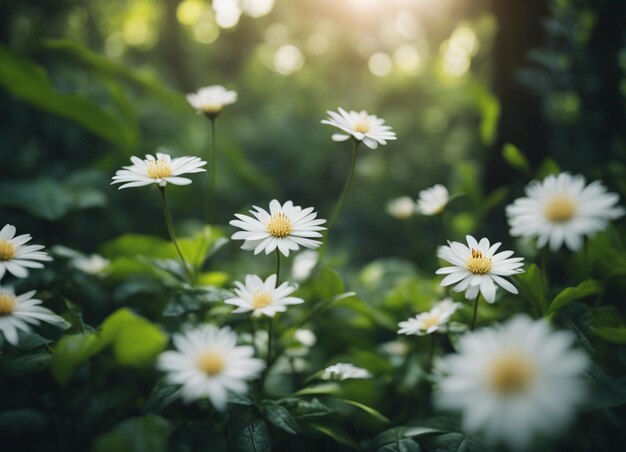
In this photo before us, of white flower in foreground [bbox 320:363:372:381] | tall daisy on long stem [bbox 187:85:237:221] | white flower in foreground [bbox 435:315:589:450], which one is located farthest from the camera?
tall daisy on long stem [bbox 187:85:237:221]

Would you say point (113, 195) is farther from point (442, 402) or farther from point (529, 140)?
point (442, 402)

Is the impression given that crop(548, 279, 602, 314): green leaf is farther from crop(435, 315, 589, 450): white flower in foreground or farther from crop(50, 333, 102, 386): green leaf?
crop(50, 333, 102, 386): green leaf

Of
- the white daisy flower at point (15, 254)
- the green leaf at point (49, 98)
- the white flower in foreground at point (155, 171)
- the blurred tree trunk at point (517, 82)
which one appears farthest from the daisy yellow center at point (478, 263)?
the green leaf at point (49, 98)

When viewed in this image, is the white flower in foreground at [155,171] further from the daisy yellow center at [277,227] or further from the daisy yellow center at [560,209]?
the daisy yellow center at [560,209]

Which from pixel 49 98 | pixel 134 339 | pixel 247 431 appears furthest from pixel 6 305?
pixel 49 98

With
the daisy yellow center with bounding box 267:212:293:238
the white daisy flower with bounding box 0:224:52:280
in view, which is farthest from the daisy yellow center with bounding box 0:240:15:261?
the daisy yellow center with bounding box 267:212:293:238

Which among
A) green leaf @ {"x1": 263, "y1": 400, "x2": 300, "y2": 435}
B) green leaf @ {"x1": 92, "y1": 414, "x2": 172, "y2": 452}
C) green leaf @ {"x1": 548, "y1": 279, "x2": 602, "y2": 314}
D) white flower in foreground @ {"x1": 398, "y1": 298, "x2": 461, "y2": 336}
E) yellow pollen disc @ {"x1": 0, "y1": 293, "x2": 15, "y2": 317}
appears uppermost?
green leaf @ {"x1": 548, "y1": 279, "x2": 602, "y2": 314}

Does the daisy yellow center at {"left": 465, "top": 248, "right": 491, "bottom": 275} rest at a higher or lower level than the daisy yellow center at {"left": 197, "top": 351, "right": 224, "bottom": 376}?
higher
